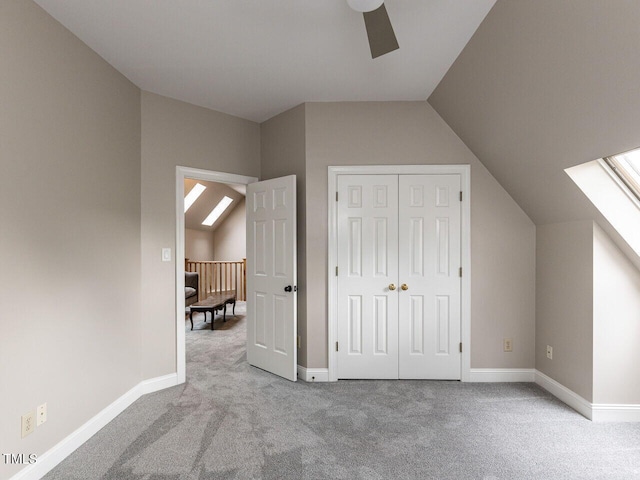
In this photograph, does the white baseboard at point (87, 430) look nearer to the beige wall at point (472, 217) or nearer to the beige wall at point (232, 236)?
the beige wall at point (472, 217)

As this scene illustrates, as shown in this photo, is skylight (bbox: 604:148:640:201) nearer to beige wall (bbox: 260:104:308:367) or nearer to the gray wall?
the gray wall

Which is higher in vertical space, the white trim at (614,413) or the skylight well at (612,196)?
the skylight well at (612,196)

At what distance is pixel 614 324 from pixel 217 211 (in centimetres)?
766

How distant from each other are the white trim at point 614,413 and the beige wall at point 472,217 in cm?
74

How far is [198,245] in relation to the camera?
8.59 meters

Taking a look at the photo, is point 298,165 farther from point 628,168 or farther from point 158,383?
point 628,168

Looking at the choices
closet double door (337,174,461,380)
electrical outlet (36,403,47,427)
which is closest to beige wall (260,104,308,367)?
closet double door (337,174,461,380)

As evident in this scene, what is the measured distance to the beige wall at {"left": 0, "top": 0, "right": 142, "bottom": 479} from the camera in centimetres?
184

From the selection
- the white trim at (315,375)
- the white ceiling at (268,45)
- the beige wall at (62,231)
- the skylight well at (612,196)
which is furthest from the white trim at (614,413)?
the beige wall at (62,231)

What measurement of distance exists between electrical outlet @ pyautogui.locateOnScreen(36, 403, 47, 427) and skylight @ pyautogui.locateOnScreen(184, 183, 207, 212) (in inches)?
215

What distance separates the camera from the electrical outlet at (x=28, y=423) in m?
1.89

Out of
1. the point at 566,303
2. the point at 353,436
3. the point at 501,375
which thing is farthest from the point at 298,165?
the point at 501,375

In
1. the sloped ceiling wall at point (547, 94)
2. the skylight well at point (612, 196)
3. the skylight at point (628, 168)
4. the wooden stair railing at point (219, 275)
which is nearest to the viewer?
the sloped ceiling wall at point (547, 94)

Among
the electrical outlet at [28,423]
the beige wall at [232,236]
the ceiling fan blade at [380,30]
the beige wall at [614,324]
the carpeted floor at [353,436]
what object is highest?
the ceiling fan blade at [380,30]
